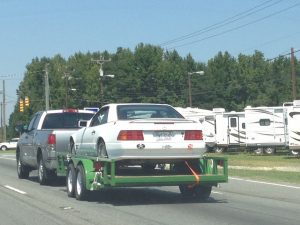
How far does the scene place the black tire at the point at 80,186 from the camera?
1420 centimetres

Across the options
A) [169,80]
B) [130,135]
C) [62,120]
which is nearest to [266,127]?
[62,120]

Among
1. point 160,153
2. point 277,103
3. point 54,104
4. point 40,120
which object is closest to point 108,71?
point 54,104

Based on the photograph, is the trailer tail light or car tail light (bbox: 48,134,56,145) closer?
the trailer tail light

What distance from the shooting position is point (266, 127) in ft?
141

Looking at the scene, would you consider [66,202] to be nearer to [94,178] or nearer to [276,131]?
[94,178]

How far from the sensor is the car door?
47.0 feet

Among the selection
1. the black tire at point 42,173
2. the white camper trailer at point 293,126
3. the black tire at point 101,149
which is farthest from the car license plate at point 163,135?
the white camper trailer at point 293,126

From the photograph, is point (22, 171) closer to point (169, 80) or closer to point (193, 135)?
point (193, 135)

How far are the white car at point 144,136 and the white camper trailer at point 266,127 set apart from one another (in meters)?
29.3

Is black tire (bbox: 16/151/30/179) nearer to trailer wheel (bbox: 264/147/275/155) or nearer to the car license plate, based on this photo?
the car license plate

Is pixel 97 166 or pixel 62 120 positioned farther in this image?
pixel 62 120

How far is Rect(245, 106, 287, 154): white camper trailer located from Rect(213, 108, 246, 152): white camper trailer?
9.05ft

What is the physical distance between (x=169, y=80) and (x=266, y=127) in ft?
195

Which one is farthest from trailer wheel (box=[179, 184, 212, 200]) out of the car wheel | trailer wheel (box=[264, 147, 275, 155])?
the car wheel
